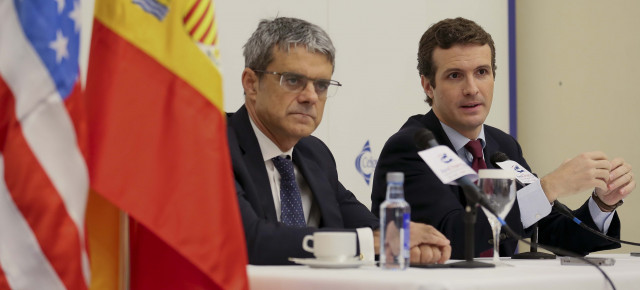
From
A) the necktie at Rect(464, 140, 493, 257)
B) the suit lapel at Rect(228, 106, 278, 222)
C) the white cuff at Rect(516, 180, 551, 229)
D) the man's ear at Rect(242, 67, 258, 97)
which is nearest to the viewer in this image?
the suit lapel at Rect(228, 106, 278, 222)

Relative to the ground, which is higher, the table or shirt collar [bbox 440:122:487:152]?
shirt collar [bbox 440:122:487:152]

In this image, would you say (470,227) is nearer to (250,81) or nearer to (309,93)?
(309,93)

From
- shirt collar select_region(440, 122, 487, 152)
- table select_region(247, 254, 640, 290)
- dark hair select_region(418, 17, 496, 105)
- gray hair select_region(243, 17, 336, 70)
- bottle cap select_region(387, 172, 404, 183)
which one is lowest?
table select_region(247, 254, 640, 290)

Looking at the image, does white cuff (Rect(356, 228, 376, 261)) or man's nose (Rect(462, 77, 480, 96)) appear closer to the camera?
white cuff (Rect(356, 228, 376, 261))

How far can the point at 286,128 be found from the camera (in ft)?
8.39

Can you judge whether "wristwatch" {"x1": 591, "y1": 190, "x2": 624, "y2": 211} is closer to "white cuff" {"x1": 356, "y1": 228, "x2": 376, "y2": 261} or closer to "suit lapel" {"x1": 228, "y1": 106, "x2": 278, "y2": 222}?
"white cuff" {"x1": 356, "y1": 228, "x2": 376, "y2": 261}

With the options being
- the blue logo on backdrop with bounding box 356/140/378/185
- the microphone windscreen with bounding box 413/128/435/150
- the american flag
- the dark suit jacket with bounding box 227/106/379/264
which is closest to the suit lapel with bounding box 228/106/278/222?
the dark suit jacket with bounding box 227/106/379/264

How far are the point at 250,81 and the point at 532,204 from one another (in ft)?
3.21

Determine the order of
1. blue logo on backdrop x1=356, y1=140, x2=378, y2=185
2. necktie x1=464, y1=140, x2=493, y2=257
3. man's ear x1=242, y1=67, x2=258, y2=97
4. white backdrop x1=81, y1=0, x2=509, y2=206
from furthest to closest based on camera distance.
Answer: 1. blue logo on backdrop x1=356, y1=140, x2=378, y2=185
2. white backdrop x1=81, y1=0, x2=509, y2=206
3. necktie x1=464, y1=140, x2=493, y2=257
4. man's ear x1=242, y1=67, x2=258, y2=97

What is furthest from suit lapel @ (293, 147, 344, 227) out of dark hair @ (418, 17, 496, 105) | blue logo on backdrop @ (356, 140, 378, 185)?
blue logo on backdrop @ (356, 140, 378, 185)

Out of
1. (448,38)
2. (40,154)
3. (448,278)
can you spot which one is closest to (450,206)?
(448,38)

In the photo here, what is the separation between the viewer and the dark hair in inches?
123

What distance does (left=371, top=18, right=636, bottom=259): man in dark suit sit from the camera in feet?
8.36

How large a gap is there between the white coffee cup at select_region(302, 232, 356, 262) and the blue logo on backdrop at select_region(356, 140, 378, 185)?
255 cm
